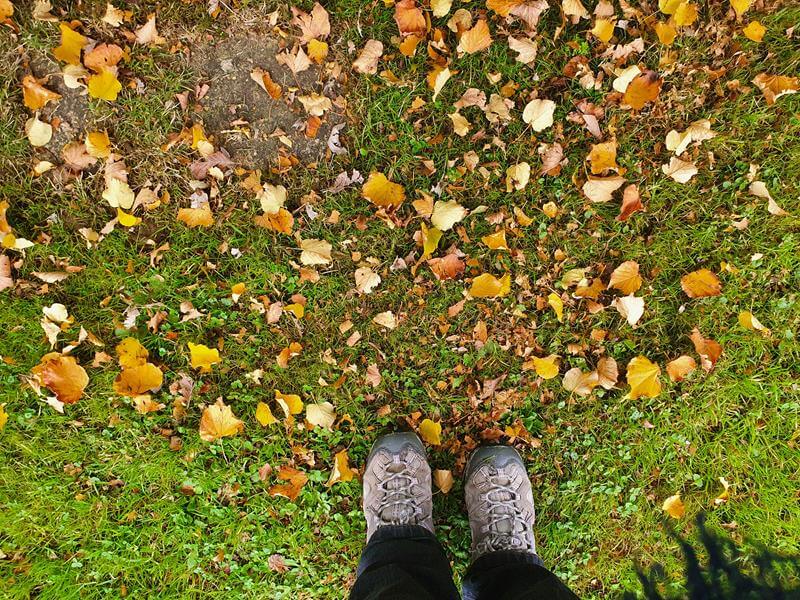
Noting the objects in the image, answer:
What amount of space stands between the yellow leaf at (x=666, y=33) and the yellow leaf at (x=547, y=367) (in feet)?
4.99

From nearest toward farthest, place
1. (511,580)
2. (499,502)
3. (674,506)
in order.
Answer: (511,580)
(499,502)
(674,506)

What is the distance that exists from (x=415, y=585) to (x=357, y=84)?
213cm

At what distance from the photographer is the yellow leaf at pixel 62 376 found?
2.38 m

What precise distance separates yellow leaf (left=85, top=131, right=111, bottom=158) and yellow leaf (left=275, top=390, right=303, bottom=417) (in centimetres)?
136

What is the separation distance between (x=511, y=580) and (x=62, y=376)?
216cm

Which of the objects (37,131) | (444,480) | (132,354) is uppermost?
(37,131)

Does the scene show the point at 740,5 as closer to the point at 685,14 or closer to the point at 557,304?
the point at 685,14

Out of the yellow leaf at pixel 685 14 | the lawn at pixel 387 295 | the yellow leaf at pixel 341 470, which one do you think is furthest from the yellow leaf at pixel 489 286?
the yellow leaf at pixel 685 14

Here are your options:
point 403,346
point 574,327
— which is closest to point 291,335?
point 403,346

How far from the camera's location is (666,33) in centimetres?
235

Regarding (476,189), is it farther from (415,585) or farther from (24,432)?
(24,432)

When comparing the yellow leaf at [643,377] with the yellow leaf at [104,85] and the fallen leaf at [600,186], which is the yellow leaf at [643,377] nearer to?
the fallen leaf at [600,186]

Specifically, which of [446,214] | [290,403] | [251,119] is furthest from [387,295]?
[251,119]

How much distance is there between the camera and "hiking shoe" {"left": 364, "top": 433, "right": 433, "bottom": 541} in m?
2.31
